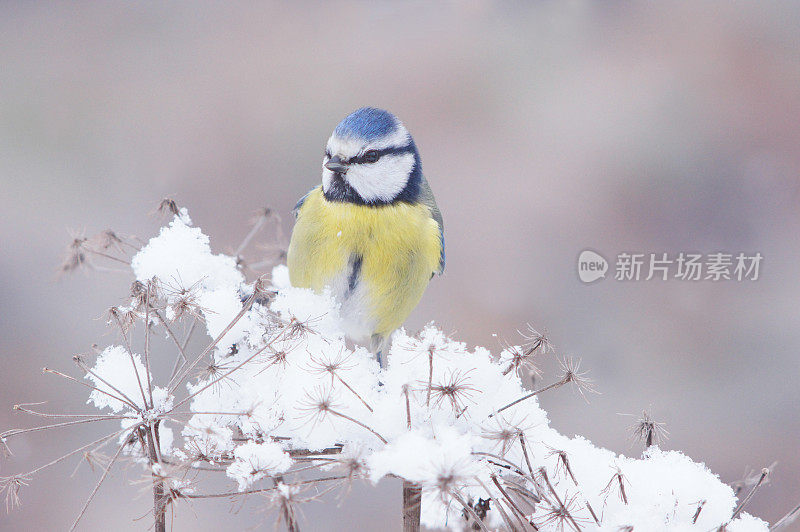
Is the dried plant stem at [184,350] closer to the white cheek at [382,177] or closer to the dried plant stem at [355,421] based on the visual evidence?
the dried plant stem at [355,421]

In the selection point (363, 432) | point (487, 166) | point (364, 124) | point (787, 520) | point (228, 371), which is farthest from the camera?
point (487, 166)

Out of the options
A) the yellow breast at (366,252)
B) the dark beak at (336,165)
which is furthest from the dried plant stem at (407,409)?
the yellow breast at (366,252)

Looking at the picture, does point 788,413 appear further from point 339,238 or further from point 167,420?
point 167,420

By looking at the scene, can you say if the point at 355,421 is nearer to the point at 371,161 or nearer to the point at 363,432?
the point at 363,432

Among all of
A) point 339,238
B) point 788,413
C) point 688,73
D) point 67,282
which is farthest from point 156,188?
point 788,413

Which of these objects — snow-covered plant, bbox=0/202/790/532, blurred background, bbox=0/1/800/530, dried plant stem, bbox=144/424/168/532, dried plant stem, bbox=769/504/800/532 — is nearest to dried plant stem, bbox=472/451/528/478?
snow-covered plant, bbox=0/202/790/532

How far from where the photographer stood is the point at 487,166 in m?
4.22

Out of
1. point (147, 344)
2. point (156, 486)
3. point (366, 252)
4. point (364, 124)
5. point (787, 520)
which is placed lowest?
point (787, 520)

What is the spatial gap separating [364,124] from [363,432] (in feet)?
2.47

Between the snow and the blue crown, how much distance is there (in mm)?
499

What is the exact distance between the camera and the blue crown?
1.67 m

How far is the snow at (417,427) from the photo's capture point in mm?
1107

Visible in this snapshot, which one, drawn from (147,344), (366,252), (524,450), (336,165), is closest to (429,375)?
(524,450)

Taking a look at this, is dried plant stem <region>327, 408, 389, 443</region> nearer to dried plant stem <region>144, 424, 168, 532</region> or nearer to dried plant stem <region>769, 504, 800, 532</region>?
dried plant stem <region>144, 424, 168, 532</region>
